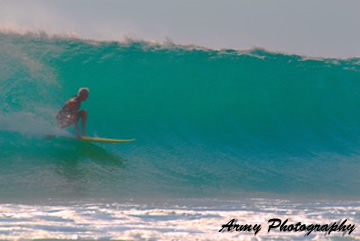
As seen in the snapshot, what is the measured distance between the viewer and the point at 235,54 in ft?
48.9

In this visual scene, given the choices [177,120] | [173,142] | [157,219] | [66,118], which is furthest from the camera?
[177,120]

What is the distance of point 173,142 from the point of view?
1156 cm

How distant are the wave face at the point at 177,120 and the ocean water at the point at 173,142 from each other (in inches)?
1.1

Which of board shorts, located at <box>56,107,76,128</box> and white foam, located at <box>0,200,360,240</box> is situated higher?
board shorts, located at <box>56,107,76,128</box>

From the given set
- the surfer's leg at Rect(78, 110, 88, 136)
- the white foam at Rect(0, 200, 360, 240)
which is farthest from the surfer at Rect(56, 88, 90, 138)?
the white foam at Rect(0, 200, 360, 240)

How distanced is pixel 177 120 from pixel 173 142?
0.95m

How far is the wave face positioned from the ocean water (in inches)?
1.1

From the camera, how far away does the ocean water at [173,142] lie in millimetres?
7312

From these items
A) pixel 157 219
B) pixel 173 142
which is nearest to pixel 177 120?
pixel 173 142

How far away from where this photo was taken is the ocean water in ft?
24.0

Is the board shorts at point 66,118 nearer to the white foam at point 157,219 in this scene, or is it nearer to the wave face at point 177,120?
the wave face at point 177,120

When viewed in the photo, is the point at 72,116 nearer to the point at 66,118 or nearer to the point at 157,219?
the point at 66,118

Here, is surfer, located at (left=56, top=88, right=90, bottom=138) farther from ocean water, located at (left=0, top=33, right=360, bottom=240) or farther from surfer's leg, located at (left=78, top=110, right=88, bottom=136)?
ocean water, located at (left=0, top=33, right=360, bottom=240)

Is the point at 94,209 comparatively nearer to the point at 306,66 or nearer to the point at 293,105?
the point at 293,105
